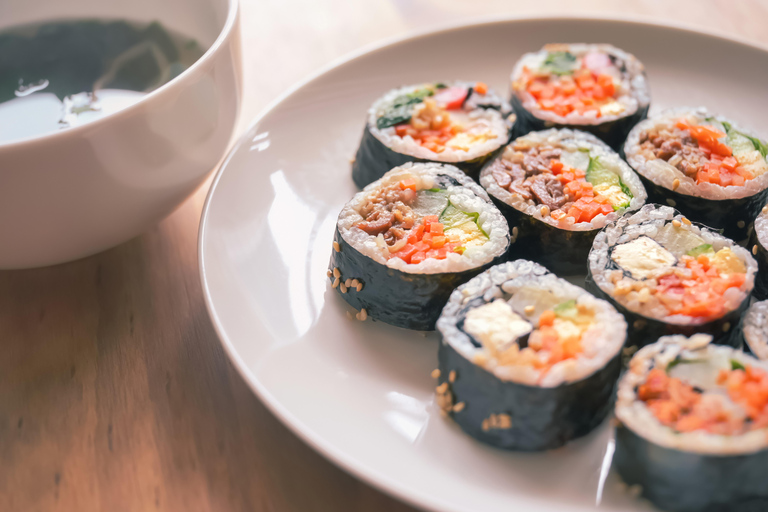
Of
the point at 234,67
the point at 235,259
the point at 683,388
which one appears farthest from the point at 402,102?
the point at 683,388

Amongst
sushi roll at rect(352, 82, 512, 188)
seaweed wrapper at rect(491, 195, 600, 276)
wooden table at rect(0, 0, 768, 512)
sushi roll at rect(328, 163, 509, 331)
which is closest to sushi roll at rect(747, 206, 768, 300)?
seaweed wrapper at rect(491, 195, 600, 276)

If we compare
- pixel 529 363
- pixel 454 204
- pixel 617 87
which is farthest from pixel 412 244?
pixel 617 87

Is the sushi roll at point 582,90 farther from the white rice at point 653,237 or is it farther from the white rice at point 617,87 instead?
the white rice at point 653,237

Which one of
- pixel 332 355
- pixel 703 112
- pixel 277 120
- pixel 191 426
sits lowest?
pixel 191 426

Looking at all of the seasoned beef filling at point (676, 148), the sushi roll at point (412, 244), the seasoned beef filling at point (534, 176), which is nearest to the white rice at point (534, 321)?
the sushi roll at point (412, 244)

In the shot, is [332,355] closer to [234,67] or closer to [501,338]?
[501,338]

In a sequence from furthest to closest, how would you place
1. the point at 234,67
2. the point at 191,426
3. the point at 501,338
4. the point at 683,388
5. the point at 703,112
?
1. the point at 703,112
2. the point at 234,67
3. the point at 191,426
4. the point at 501,338
5. the point at 683,388

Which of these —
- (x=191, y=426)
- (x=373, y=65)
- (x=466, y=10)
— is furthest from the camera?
(x=466, y=10)
